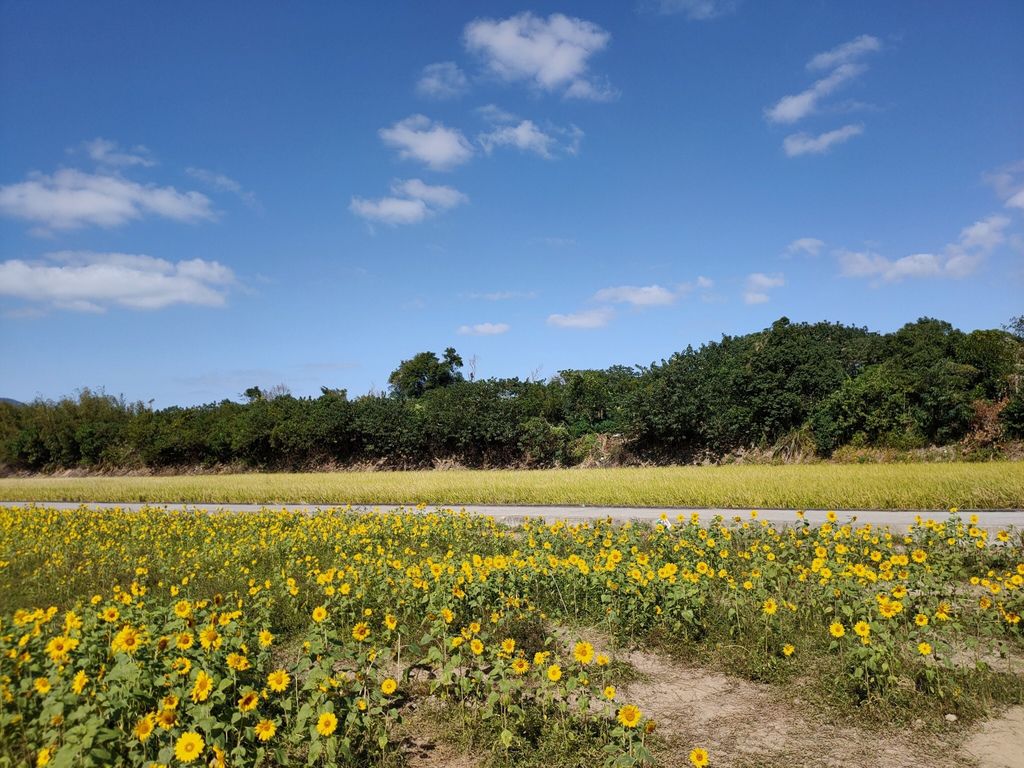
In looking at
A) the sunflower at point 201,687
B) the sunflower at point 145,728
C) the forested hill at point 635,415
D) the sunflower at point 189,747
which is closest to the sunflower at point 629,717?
the sunflower at point 189,747

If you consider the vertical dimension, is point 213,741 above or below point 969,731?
above

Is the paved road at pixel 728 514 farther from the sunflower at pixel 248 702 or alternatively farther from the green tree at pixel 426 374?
the green tree at pixel 426 374

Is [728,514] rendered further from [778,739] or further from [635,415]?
[635,415]

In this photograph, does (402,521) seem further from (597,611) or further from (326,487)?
(326,487)

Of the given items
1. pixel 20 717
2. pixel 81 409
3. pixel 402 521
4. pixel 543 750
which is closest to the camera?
pixel 20 717

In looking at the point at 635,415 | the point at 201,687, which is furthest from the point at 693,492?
the point at 635,415

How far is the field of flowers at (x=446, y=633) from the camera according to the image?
3293mm

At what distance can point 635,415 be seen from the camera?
30516 mm

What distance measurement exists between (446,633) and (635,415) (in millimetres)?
26089

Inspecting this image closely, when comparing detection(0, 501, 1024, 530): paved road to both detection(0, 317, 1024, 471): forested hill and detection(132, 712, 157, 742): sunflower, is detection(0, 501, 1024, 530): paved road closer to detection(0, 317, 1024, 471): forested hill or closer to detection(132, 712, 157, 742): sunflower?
detection(132, 712, 157, 742): sunflower

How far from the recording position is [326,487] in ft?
66.5

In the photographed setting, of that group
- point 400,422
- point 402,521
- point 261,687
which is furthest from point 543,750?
point 400,422

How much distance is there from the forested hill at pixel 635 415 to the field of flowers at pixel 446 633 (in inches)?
744

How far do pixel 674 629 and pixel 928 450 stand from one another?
914 inches
